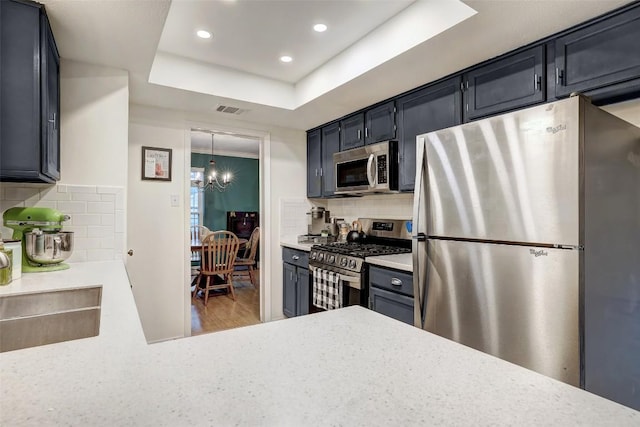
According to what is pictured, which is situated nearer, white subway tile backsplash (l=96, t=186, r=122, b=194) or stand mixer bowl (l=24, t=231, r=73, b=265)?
stand mixer bowl (l=24, t=231, r=73, b=265)

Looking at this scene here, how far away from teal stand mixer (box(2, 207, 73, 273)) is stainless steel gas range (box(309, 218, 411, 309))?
1732 mm

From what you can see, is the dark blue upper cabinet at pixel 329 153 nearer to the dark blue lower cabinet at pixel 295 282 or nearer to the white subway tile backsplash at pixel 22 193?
the dark blue lower cabinet at pixel 295 282

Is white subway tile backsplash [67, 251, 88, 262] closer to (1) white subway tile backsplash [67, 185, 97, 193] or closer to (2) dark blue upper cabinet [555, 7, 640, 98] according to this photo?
(1) white subway tile backsplash [67, 185, 97, 193]

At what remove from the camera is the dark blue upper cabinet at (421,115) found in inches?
89.2

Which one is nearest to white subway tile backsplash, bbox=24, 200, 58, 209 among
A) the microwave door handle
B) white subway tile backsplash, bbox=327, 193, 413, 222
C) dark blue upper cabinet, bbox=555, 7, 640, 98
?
the microwave door handle

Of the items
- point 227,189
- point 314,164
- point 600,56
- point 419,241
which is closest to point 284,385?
point 419,241

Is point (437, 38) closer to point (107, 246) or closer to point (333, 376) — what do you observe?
point (333, 376)

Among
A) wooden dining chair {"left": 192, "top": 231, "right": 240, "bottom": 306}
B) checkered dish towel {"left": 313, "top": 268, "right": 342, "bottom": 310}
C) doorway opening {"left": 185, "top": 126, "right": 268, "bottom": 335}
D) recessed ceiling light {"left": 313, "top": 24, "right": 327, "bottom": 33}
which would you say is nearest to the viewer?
recessed ceiling light {"left": 313, "top": 24, "right": 327, "bottom": 33}

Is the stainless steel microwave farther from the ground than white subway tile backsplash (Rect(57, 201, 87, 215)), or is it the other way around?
the stainless steel microwave

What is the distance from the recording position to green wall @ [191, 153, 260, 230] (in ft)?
22.5

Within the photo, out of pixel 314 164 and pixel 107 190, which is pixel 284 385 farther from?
pixel 314 164

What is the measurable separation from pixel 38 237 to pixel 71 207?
433mm

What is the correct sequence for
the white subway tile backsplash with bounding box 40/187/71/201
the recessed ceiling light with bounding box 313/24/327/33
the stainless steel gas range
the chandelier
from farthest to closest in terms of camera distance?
the chandelier < the stainless steel gas range < the recessed ceiling light with bounding box 313/24/327/33 < the white subway tile backsplash with bounding box 40/187/71/201

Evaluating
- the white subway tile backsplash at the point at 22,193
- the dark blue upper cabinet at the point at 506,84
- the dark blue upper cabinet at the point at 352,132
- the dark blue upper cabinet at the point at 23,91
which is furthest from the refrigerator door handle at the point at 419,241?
the white subway tile backsplash at the point at 22,193
